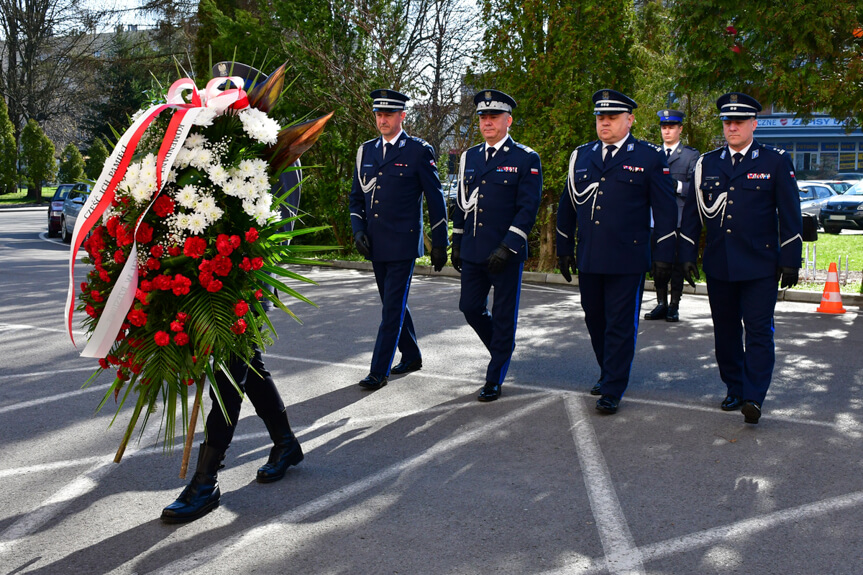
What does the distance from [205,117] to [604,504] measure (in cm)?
259

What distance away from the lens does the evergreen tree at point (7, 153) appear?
45781mm

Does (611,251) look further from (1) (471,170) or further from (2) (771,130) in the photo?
(2) (771,130)

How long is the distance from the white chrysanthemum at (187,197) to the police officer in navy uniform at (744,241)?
11.9ft

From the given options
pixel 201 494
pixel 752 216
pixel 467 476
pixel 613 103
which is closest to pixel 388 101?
pixel 613 103

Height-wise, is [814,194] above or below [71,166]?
below

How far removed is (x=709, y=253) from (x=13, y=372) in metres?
5.46

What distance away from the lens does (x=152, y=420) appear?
587 cm

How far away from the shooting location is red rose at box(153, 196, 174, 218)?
380 cm

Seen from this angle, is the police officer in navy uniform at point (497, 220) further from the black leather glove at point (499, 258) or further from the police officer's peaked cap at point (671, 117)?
the police officer's peaked cap at point (671, 117)

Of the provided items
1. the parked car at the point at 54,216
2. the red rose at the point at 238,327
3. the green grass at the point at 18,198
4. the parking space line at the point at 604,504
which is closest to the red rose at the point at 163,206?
the red rose at the point at 238,327

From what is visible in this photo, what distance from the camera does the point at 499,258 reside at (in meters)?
6.30

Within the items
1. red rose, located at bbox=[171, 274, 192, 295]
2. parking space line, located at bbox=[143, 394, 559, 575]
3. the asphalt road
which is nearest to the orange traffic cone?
the asphalt road

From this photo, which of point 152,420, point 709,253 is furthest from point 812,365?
point 152,420

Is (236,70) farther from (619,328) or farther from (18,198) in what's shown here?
(18,198)
